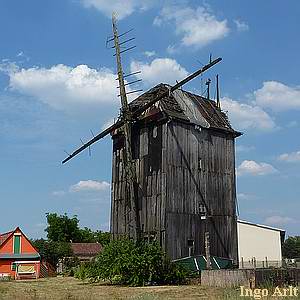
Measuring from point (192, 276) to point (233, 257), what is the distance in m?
5.18

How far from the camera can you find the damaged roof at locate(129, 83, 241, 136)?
3372 cm

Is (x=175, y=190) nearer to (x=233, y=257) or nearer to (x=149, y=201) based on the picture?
(x=149, y=201)

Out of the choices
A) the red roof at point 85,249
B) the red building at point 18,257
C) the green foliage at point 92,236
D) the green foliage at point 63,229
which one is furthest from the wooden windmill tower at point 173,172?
the green foliage at point 92,236

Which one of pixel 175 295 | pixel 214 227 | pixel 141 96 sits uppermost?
pixel 141 96

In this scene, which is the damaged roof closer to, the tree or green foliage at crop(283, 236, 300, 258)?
the tree

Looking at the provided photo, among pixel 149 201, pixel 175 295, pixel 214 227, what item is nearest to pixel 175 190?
pixel 149 201

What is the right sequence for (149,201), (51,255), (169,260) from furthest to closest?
(51,255) < (149,201) < (169,260)

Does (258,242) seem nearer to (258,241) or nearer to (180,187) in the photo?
(258,241)

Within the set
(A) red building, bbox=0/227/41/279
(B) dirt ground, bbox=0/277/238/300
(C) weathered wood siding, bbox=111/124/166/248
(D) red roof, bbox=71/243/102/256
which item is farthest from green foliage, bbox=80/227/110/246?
(B) dirt ground, bbox=0/277/238/300

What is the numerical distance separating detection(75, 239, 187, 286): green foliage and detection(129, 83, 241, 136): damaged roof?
7990 millimetres

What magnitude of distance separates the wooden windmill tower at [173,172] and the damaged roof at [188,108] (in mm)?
61

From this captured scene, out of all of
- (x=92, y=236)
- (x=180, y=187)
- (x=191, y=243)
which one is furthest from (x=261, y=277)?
(x=92, y=236)

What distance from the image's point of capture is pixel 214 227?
1357 inches

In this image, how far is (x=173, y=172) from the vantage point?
32.5 m
